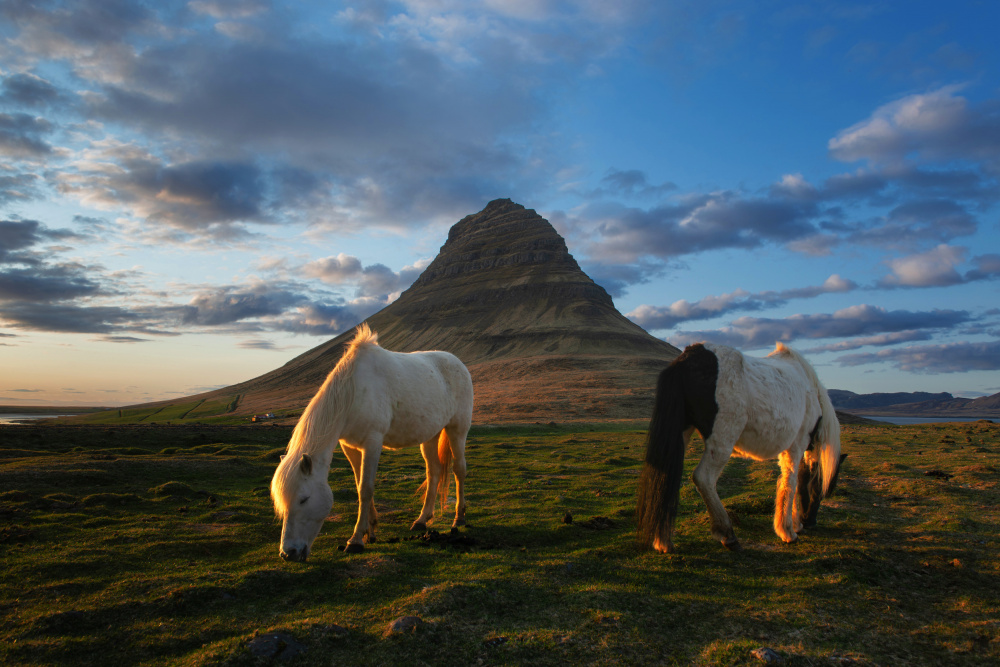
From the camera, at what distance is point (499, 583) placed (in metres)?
5.50

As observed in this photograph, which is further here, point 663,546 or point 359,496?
point 359,496

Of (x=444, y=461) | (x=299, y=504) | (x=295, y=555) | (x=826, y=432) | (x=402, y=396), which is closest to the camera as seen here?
(x=295, y=555)

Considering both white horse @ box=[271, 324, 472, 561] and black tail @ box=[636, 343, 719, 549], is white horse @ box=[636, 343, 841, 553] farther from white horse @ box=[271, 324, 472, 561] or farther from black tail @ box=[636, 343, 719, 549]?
white horse @ box=[271, 324, 472, 561]

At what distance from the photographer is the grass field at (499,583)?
4156mm

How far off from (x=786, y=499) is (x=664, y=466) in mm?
2286

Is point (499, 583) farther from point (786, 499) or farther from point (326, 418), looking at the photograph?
point (786, 499)

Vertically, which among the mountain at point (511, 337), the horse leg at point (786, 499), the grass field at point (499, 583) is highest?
the mountain at point (511, 337)

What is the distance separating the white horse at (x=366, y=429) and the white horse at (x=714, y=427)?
3.57 metres

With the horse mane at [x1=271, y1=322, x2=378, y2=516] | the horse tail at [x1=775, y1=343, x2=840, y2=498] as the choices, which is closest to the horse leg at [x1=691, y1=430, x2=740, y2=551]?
the horse tail at [x1=775, y1=343, x2=840, y2=498]

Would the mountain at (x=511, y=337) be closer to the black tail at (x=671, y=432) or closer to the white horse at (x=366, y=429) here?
the white horse at (x=366, y=429)

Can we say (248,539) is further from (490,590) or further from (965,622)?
(965,622)

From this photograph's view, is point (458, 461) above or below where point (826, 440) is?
below

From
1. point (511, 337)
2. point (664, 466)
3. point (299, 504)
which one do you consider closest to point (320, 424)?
point (299, 504)

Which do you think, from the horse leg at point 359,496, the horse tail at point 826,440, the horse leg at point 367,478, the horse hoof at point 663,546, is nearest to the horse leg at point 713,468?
the horse hoof at point 663,546
